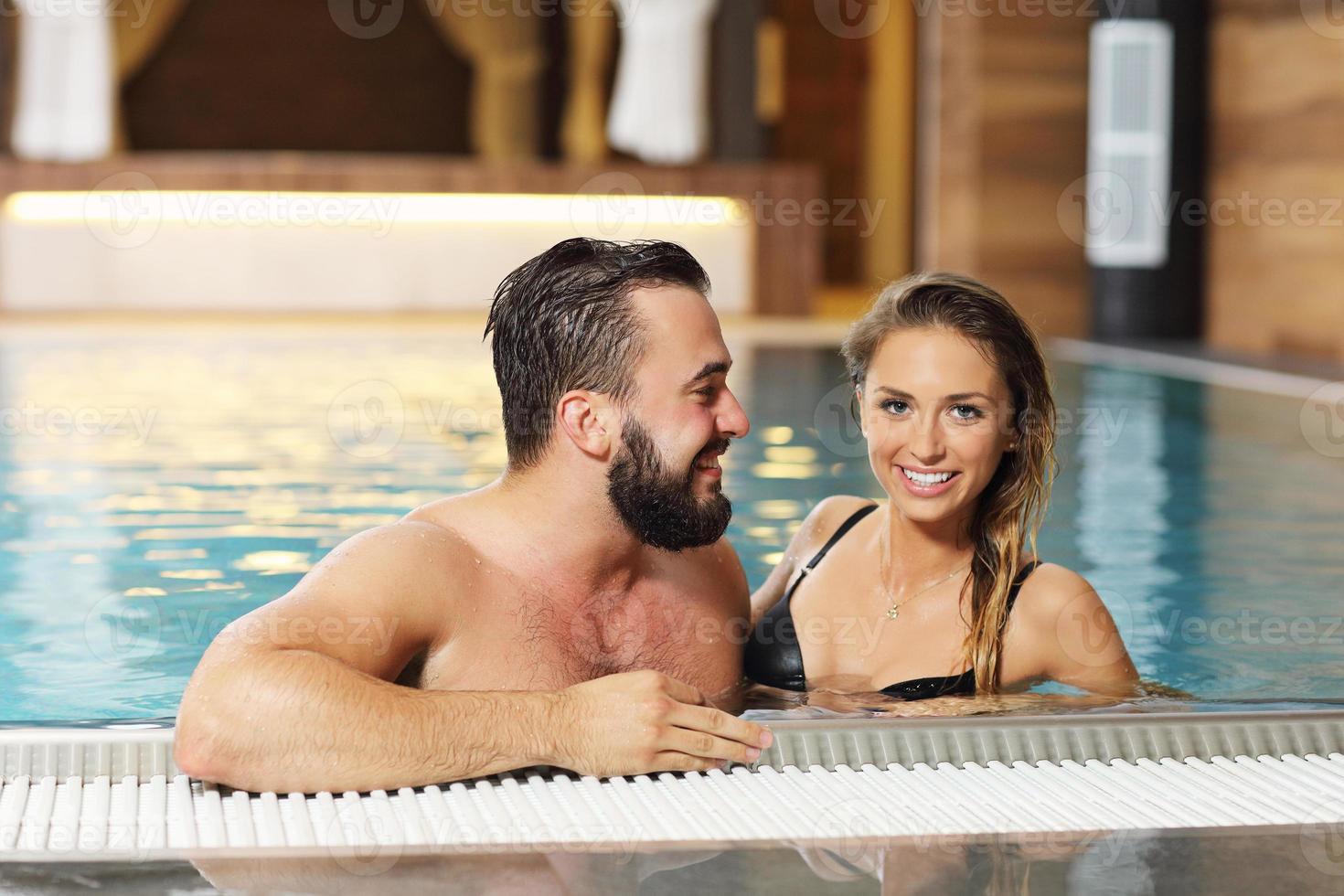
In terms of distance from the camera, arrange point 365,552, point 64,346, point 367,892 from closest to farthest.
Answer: point 367,892, point 365,552, point 64,346

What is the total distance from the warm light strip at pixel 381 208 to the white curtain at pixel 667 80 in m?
0.47

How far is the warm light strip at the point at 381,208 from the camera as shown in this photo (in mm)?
12680

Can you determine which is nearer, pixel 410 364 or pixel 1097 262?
pixel 410 364

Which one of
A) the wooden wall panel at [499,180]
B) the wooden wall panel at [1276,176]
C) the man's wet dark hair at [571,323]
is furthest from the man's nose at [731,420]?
the wooden wall panel at [499,180]

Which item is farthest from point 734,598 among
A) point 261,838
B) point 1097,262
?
point 1097,262

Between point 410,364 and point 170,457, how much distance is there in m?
3.14

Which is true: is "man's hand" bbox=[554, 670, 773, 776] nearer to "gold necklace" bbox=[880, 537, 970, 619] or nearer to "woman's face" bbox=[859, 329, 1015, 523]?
"woman's face" bbox=[859, 329, 1015, 523]

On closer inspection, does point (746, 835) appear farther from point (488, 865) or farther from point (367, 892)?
point (367, 892)

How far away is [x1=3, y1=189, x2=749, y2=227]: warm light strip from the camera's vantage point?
1268 cm

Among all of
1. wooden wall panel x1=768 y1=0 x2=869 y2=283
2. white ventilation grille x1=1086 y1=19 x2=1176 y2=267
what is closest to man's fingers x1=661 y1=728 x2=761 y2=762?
white ventilation grille x1=1086 y1=19 x2=1176 y2=267

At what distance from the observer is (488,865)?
172cm

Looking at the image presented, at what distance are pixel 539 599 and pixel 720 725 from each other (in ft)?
1.20

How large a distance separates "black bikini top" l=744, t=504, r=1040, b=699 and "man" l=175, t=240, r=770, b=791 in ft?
0.84

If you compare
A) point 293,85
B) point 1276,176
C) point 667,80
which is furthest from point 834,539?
point 293,85
